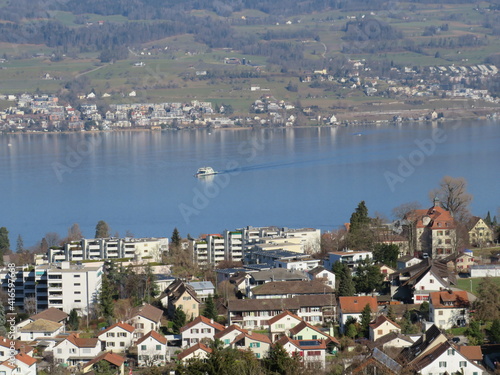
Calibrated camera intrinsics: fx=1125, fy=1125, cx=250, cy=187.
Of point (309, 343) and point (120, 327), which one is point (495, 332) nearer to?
point (309, 343)

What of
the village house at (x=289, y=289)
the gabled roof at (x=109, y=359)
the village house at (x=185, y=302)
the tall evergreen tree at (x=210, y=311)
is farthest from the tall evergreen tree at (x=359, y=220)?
the gabled roof at (x=109, y=359)

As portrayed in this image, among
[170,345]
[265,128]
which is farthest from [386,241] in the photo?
[265,128]

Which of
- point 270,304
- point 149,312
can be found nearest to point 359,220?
point 270,304

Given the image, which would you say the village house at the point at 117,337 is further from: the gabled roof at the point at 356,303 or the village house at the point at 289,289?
the gabled roof at the point at 356,303

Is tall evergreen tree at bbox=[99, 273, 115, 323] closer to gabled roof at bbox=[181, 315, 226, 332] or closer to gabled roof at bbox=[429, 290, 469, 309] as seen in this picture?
gabled roof at bbox=[181, 315, 226, 332]

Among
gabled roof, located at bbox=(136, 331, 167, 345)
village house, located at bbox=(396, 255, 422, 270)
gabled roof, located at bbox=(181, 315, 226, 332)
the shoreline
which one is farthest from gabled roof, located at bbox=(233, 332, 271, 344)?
the shoreline

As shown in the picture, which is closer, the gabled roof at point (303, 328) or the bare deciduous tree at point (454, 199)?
the gabled roof at point (303, 328)
